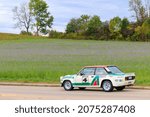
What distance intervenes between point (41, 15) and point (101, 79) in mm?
142137

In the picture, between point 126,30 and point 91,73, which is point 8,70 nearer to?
point 91,73

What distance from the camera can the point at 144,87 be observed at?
26750 millimetres

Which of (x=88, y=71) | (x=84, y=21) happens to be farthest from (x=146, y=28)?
(x=88, y=71)

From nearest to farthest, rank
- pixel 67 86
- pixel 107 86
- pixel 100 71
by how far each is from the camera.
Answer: pixel 107 86 < pixel 100 71 < pixel 67 86

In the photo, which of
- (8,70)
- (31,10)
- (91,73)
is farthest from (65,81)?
(31,10)

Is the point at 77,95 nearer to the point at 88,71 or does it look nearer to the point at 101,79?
the point at 101,79

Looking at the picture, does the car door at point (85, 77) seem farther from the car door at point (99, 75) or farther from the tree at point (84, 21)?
the tree at point (84, 21)

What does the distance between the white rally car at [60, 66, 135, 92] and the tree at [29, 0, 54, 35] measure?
132 meters

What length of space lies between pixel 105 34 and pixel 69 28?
51.3 feet

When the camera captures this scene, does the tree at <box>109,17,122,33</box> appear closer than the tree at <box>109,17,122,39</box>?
No

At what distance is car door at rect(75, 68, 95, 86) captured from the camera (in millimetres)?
25277

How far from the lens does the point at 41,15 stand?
16500 centimetres

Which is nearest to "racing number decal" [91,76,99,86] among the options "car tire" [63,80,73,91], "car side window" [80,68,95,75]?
"car side window" [80,68,95,75]

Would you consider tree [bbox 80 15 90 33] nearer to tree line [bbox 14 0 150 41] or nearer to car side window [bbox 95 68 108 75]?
tree line [bbox 14 0 150 41]
